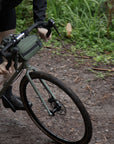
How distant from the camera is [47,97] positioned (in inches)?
95.1

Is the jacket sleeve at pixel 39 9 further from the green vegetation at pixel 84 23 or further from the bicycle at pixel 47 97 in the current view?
the green vegetation at pixel 84 23

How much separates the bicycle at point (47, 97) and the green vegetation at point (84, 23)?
184 cm

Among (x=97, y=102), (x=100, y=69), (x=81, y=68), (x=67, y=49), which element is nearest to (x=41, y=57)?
(x=67, y=49)

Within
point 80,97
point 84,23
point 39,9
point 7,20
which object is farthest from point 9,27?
point 84,23

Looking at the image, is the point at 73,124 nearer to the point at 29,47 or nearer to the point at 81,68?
the point at 29,47

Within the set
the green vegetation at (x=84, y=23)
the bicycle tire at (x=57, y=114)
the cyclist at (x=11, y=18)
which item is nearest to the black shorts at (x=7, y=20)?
the cyclist at (x=11, y=18)

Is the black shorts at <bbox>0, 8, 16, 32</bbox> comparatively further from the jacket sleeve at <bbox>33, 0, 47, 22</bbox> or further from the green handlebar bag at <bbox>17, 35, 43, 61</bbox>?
the green handlebar bag at <bbox>17, 35, 43, 61</bbox>

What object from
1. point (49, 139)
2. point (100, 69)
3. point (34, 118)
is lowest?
point (100, 69)

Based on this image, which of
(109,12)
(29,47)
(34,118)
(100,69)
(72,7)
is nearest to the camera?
(29,47)

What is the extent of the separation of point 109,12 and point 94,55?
104cm

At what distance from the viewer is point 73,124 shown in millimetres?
2664

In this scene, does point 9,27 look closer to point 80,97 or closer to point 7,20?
point 7,20

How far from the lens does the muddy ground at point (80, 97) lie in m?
2.61

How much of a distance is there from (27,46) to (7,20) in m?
0.75
